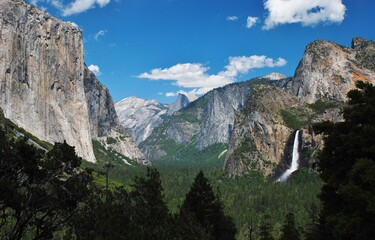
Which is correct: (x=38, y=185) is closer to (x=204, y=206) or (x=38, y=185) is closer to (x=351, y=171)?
(x=351, y=171)

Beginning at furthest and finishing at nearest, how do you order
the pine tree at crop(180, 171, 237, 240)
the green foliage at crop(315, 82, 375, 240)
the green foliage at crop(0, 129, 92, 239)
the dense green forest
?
the pine tree at crop(180, 171, 237, 240)
the green foliage at crop(315, 82, 375, 240)
the dense green forest
the green foliage at crop(0, 129, 92, 239)

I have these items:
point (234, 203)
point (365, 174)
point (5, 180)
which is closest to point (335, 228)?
point (365, 174)

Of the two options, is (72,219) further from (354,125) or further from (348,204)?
(354,125)

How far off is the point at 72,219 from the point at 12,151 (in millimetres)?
6696

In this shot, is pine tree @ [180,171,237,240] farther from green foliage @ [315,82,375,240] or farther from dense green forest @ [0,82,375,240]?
green foliage @ [315,82,375,240]

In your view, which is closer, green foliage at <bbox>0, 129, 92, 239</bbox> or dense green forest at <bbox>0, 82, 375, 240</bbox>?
green foliage at <bbox>0, 129, 92, 239</bbox>

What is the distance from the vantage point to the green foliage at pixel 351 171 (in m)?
28.4

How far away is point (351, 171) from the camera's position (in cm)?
2942

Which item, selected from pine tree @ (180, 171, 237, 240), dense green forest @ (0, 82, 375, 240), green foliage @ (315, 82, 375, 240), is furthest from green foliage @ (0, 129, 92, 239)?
pine tree @ (180, 171, 237, 240)

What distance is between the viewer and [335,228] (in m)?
29.7

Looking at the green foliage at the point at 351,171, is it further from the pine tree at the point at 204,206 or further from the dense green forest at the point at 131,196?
the pine tree at the point at 204,206

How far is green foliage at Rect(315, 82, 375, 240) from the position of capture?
28391 mm

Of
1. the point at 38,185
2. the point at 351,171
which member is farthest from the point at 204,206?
the point at 38,185

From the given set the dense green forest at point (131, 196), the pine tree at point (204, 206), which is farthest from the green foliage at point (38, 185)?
the pine tree at point (204, 206)
